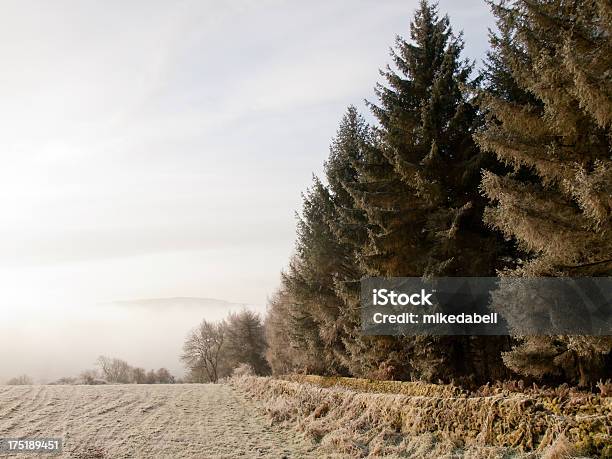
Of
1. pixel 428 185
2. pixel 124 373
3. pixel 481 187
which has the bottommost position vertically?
pixel 124 373

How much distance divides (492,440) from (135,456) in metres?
7.65

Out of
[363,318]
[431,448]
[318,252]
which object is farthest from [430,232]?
[318,252]

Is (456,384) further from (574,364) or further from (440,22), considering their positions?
(440,22)

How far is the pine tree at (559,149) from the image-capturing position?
8219 millimetres

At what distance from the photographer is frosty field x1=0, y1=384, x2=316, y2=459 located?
10.5m

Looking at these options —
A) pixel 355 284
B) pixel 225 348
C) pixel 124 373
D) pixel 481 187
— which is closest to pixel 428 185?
pixel 481 187

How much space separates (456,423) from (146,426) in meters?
9.25

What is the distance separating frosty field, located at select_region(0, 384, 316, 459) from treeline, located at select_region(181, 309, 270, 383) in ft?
99.3

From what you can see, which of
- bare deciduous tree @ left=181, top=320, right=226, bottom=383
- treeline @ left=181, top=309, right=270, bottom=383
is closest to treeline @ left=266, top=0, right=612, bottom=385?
treeline @ left=181, top=309, right=270, bottom=383

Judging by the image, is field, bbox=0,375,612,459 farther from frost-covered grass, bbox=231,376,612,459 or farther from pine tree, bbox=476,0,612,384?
pine tree, bbox=476,0,612,384

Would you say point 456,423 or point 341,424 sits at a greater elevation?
point 456,423

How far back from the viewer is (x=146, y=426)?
13461 mm

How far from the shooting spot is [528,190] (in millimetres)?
9914

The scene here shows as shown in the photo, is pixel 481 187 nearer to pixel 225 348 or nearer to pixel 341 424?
pixel 341 424
